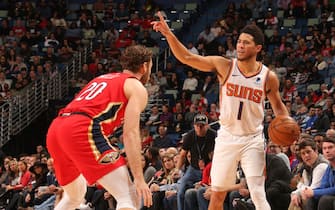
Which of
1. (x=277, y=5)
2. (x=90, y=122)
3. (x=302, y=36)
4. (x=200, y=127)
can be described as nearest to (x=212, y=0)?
(x=277, y=5)

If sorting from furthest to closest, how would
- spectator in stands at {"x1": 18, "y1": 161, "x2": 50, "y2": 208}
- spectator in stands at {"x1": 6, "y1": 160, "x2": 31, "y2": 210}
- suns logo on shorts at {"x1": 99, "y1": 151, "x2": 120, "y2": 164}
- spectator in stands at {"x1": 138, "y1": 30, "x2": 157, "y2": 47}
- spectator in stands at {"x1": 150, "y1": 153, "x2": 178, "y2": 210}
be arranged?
1. spectator in stands at {"x1": 138, "y1": 30, "x2": 157, "y2": 47}
2. spectator in stands at {"x1": 6, "y1": 160, "x2": 31, "y2": 210}
3. spectator in stands at {"x1": 18, "y1": 161, "x2": 50, "y2": 208}
4. spectator in stands at {"x1": 150, "y1": 153, "x2": 178, "y2": 210}
5. suns logo on shorts at {"x1": 99, "y1": 151, "x2": 120, "y2": 164}

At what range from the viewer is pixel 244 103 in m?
8.57

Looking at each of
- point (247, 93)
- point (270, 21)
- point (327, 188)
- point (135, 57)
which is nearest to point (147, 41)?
point (270, 21)

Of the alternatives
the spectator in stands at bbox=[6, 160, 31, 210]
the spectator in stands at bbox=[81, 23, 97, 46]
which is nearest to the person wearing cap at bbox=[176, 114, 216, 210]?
the spectator in stands at bbox=[6, 160, 31, 210]

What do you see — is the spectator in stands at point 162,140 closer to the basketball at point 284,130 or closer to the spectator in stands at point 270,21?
the spectator in stands at point 270,21

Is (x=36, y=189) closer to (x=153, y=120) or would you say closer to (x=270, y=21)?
(x=153, y=120)

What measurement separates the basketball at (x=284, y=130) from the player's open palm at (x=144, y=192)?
268 cm

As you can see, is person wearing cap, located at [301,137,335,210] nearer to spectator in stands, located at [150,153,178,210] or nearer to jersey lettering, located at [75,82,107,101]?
spectator in stands, located at [150,153,178,210]

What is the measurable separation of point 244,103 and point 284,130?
0.53 m

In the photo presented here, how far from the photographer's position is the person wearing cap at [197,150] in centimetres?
1180

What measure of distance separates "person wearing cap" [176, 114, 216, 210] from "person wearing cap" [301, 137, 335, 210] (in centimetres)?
245

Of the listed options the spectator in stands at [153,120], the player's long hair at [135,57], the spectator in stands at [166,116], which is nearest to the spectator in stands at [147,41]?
the spectator in stands at [153,120]

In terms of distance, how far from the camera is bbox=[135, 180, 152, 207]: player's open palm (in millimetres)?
6277

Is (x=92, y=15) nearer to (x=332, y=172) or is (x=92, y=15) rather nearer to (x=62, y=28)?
(x=62, y=28)
